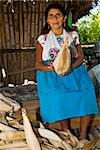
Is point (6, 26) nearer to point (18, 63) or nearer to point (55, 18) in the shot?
point (18, 63)

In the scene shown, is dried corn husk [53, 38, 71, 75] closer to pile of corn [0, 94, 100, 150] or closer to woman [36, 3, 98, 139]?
woman [36, 3, 98, 139]

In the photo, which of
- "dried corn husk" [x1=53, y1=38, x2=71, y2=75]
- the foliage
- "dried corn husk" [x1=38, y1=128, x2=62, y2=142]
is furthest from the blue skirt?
the foliage

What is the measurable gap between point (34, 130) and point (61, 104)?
830 mm

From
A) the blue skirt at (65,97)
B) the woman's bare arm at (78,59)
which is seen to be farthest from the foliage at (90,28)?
the blue skirt at (65,97)

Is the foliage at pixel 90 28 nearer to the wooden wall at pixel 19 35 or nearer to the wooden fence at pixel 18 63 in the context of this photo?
the wooden fence at pixel 18 63

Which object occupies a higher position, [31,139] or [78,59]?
[78,59]

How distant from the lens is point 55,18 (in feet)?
7.46

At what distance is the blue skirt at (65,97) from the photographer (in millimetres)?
2109

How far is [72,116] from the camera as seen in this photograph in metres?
2.15

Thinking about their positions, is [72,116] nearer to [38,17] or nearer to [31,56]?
[38,17]

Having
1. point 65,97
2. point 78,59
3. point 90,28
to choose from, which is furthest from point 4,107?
point 90,28

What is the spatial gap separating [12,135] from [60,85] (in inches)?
34.4

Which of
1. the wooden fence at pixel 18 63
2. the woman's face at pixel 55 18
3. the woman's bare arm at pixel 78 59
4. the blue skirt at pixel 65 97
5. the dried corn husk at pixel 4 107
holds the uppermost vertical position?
the woman's face at pixel 55 18

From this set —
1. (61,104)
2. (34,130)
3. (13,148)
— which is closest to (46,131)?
(34,130)
